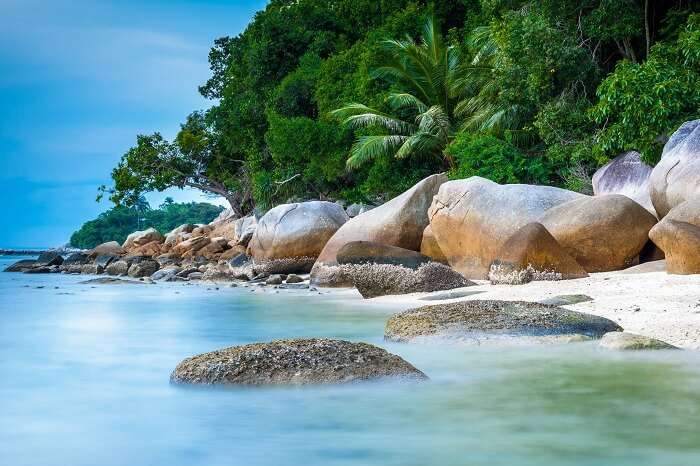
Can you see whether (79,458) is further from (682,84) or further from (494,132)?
(494,132)

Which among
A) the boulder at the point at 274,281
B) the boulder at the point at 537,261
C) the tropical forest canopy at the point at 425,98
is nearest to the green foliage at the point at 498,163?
the tropical forest canopy at the point at 425,98

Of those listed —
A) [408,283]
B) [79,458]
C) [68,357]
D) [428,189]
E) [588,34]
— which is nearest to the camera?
[79,458]

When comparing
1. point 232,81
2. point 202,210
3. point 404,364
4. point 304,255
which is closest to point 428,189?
point 304,255

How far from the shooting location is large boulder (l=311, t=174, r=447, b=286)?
16625 millimetres

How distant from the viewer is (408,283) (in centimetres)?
1209

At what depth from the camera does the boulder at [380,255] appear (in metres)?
13.9

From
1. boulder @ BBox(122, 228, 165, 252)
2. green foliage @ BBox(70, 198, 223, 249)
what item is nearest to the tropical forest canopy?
boulder @ BBox(122, 228, 165, 252)

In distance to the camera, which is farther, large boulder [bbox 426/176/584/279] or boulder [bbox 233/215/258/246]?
boulder [bbox 233/215/258/246]

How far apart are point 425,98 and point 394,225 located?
12.1 meters

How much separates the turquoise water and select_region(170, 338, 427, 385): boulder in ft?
0.37

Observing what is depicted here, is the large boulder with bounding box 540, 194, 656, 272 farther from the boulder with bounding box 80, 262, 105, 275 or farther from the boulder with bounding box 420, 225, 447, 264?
the boulder with bounding box 80, 262, 105, 275

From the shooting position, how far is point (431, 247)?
15.8 m

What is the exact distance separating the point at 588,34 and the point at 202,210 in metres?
60.8

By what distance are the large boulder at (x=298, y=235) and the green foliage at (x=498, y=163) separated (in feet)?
11.8
